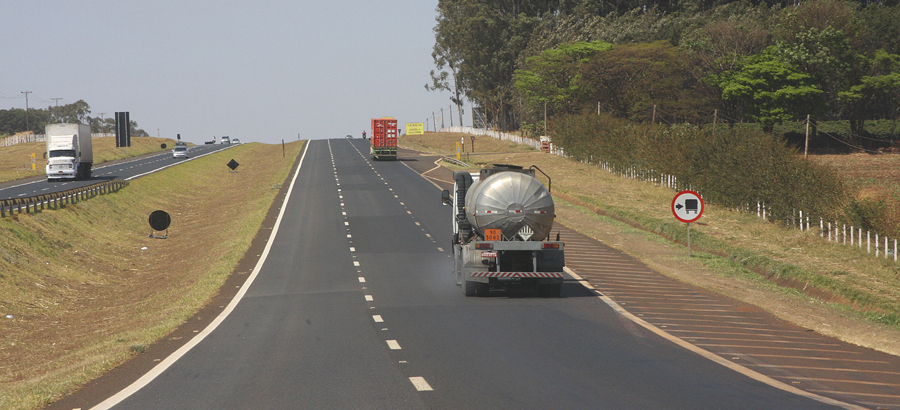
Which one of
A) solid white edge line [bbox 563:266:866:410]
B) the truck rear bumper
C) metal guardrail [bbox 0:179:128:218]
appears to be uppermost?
metal guardrail [bbox 0:179:128:218]

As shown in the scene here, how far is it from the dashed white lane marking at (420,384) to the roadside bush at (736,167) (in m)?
A: 25.0

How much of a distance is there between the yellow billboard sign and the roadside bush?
85110 millimetres

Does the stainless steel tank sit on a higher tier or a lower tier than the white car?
lower

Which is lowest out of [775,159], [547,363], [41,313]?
[41,313]

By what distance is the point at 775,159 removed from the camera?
121 feet

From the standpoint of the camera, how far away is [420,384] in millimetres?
10508

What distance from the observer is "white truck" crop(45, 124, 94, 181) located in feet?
189

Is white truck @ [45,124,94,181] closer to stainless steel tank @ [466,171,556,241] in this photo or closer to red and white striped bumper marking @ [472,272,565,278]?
stainless steel tank @ [466,171,556,241]

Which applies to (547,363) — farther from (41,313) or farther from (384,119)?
(384,119)

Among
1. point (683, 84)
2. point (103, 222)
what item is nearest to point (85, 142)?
point (103, 222)

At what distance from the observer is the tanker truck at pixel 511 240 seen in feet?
63.5

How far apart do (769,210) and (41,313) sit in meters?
31.5

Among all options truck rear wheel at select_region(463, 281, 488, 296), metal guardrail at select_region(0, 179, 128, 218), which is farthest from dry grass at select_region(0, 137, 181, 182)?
truck rear wheel at select_region(463, 281, 488, 296)

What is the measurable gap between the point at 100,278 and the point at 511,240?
19.0 meters
